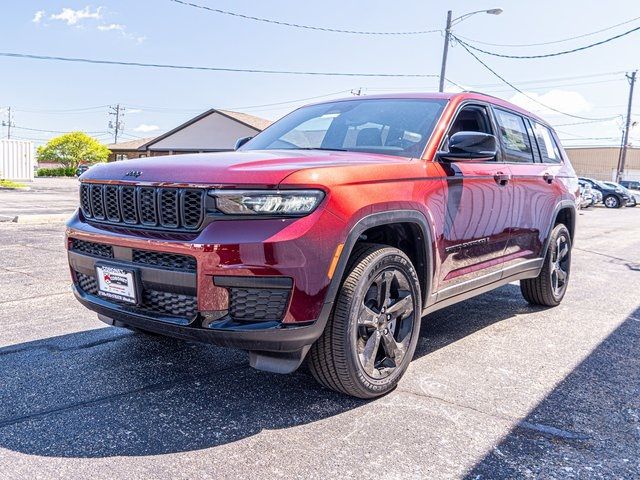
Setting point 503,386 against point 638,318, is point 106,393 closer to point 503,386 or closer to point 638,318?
point 503,386

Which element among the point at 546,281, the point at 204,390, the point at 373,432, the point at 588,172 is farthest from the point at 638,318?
the point at 588,172

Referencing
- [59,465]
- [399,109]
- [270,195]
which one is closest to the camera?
[59,465]

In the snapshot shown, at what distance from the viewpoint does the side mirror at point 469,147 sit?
357cm

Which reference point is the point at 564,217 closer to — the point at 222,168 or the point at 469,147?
the point at 469,147

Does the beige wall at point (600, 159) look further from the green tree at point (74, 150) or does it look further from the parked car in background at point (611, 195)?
the green tree at point (74, 150)

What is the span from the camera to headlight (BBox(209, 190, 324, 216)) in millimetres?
2688

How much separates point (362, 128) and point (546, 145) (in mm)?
2380

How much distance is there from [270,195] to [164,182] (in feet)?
1.87

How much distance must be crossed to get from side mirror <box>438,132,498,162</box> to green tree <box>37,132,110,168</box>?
66.2 meters

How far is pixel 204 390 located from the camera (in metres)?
3.31

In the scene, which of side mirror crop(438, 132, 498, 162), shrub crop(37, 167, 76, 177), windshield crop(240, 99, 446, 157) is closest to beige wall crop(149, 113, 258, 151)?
shrub crop(37, 167, 76, 177)

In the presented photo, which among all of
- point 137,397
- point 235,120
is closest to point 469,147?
point 137,397

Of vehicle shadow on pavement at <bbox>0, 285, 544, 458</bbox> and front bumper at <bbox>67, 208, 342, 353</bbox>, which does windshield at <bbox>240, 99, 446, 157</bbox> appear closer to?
front bumper at <bbox>67, 208, 342, 353</bbox>

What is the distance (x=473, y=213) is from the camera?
3977 millimetres
